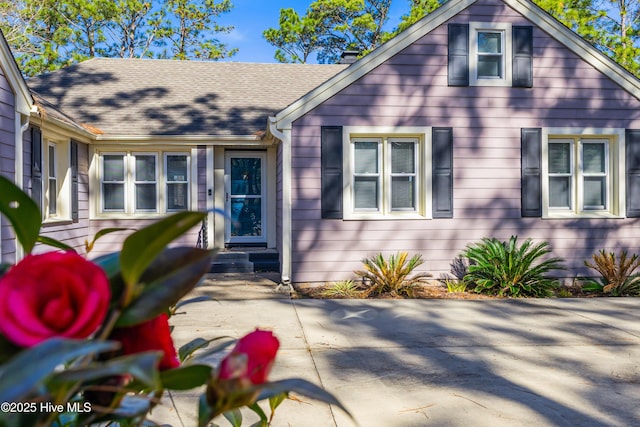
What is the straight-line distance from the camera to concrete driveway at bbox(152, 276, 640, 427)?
3.56 meters

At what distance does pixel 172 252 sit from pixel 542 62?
32.5 ft

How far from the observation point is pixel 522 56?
9.11 m

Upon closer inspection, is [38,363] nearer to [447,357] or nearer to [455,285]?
[447,357]

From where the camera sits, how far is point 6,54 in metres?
6.59

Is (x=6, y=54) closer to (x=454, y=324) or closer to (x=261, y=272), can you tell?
(x=261, y=272)

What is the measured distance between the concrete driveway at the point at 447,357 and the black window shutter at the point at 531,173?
6.31ft

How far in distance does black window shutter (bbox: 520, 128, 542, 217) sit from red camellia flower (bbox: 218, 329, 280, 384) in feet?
30.4

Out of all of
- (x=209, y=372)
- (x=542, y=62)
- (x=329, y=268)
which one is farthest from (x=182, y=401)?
(x=542, y=62)

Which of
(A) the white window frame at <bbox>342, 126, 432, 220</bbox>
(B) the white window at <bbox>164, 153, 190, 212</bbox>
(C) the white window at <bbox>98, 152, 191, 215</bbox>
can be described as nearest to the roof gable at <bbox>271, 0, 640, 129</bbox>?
(A) the white window frame at <bbox>342, 126, 432, 220</bbox>

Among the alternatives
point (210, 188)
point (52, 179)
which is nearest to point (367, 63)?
point (210, 188)

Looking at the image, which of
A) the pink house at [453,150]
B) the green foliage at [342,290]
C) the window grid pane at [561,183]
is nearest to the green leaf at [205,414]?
the green foliage at [342,290]

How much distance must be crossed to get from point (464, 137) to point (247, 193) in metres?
4.82

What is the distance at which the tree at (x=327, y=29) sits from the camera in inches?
1143

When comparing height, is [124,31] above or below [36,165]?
above
